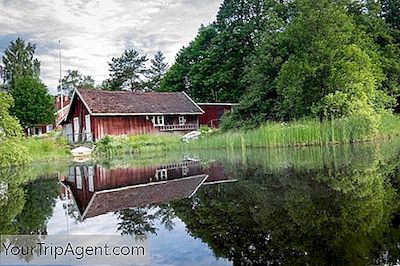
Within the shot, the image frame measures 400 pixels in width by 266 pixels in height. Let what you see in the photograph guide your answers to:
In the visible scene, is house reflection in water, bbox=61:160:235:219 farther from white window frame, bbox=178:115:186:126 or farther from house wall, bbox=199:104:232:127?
house wall, bbox=199:104:232:127

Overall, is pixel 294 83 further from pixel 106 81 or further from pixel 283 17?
pixel 106 81

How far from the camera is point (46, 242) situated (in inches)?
164

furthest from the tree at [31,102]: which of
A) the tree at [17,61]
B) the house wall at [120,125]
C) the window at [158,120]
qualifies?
the window at [158,120]

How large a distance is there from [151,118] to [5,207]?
26.9m

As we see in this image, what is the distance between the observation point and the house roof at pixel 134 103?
30406 millimetres

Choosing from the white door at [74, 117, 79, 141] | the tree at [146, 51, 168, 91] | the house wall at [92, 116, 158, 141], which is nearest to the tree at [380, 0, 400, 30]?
the house wall at [92, 116, 158, 141]

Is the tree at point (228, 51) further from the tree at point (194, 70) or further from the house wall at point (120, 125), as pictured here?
the house wall at point (120, 125)

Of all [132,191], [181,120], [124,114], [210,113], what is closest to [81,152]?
[124,114]

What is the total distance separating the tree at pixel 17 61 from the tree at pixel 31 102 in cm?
164

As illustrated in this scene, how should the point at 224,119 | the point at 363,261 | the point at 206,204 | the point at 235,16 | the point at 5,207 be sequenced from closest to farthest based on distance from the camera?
the point at 363,261
the point at 206,204
the point at 5,207
the point at 224,119
the point at 235,16

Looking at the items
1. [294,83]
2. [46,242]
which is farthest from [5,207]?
[294,83]

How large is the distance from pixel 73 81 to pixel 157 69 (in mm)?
18690

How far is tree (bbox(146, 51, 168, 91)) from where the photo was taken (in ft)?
196

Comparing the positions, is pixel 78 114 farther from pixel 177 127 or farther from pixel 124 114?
pixel 177 127
